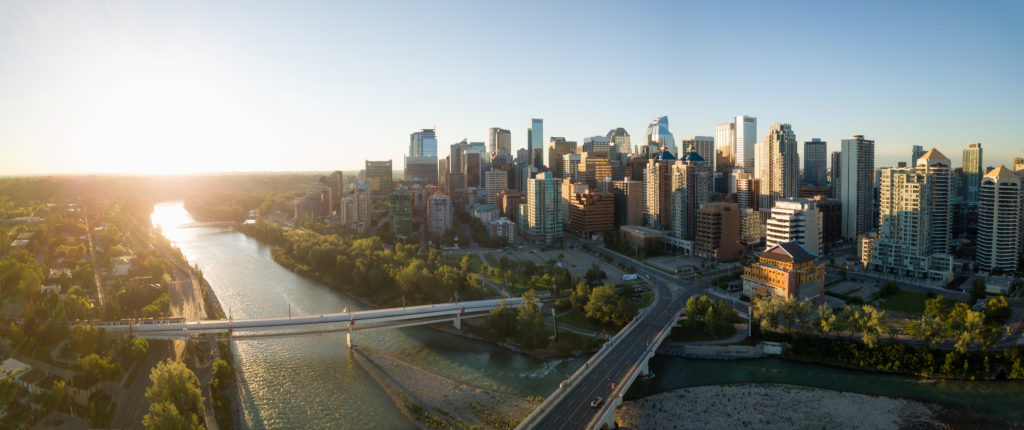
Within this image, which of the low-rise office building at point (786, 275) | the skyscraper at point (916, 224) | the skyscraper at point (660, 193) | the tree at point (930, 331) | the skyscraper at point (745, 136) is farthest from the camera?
the skyscraper at point (745, 136)

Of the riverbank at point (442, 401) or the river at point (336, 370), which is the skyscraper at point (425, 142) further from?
the riverbank at point (442, 401)

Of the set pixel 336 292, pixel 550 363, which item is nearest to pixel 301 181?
pixel 336 292

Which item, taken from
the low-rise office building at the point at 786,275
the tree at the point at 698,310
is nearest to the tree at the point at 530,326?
the tree at the point at 698,310

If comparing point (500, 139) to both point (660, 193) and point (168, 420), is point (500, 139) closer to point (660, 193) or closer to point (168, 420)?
point (660, 193)

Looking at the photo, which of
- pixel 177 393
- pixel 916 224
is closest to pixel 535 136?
pixel 916 224

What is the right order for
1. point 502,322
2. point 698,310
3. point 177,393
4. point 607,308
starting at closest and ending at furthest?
point 177,393, point 698,310, point 502,322, point 607,308

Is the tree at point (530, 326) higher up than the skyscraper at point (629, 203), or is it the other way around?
the skyscraper at point (629, 203)

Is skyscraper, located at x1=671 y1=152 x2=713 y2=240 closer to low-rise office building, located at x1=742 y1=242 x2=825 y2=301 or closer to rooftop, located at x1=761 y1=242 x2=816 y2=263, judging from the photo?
low-rise office building, located at x1=742 y1=242 x2=825 y2=301

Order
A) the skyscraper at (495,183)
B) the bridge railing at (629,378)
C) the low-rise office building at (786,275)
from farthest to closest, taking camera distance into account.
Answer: the skyscraper at (495,183) < the low-rise office building at (786,275) < the bridge railing at (629,378)
